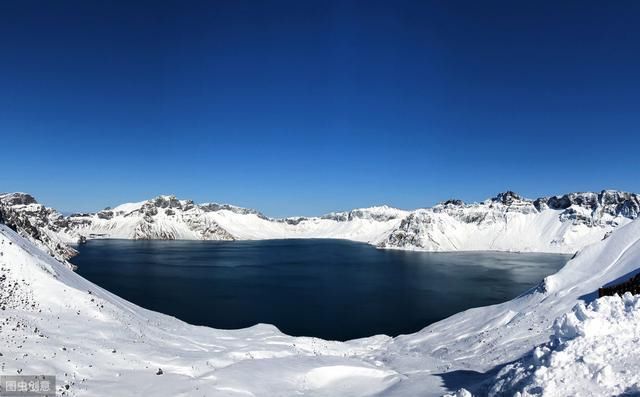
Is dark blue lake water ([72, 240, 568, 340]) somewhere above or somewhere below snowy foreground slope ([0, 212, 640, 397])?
below

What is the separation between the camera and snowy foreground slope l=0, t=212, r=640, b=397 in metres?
19.0

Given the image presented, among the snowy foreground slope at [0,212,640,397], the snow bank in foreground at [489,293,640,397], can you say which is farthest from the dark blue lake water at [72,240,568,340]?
the snow bank in foreground at [489,293,640,397]

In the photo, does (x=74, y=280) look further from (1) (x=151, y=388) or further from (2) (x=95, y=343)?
(1) (x=151, y=388)

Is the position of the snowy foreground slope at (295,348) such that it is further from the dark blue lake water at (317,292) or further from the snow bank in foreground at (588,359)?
the dark blue lake water at (317,292)

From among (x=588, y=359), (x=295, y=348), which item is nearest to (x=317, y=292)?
(x=295, y=348)

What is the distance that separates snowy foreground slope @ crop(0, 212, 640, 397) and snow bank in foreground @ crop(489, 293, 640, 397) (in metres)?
0.06

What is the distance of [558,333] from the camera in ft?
64.7

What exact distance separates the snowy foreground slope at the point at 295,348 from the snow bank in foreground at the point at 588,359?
2.3 inches

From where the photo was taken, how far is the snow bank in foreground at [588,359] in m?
15.5

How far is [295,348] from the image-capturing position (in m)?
39.4

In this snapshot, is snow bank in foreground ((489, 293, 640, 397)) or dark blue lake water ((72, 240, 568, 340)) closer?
snow bank in foreground ((489, 293, 640, 397))

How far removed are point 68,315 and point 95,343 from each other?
19.8 feet

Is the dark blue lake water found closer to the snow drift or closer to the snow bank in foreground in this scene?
the snow drift

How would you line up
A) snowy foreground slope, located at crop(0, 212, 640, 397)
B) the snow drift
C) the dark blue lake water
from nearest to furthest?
1. snowy foreground slope, located at crop(0, 212, 640, 397)
2. the snow drift
3. the dark blue lake water
